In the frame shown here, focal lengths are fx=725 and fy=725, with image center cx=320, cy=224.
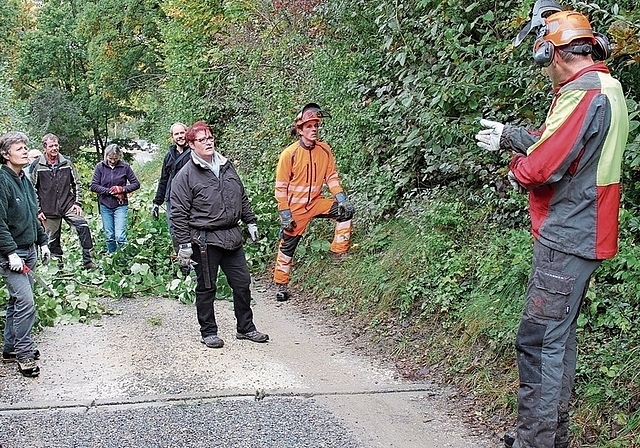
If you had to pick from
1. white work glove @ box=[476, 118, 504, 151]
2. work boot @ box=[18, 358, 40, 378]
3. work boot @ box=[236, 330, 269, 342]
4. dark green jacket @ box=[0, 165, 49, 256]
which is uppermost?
white work glove @ box=[476, 118, 504, 151]

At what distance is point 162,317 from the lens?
823 cm

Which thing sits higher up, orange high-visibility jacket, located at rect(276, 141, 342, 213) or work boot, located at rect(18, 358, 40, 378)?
orange high-visibility jacket, located at rect(276, 141, 342, 213)

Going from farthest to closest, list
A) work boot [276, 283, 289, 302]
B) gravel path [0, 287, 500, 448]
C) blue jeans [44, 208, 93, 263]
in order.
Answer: blue jeans [44, 208, 93, 263] < work boot [276, 283, 289, 302] < gravel path [0, 287, 500, 448]

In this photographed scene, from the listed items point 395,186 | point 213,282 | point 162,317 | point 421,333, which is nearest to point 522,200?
point 421,333

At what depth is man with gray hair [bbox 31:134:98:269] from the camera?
34.6 feet

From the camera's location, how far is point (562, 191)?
388 cm

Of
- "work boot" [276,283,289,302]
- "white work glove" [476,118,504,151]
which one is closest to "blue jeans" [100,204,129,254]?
"work boot" [276,283,289,302]

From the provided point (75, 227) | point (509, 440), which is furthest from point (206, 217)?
point (75, 227)

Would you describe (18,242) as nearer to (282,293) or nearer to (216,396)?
(216,396)

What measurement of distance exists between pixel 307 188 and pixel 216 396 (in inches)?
141

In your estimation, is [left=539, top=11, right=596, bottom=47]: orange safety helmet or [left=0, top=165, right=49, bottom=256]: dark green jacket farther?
[left=0, top=165, right=49, bottom=256]: dark green jacket

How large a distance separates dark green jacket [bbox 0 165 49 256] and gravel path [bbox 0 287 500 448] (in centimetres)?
115

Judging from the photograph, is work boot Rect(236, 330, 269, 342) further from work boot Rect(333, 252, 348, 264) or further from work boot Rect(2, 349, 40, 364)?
work boot Rect(333, 252, 348, 264)

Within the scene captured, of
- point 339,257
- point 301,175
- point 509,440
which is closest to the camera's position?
point 509,440
